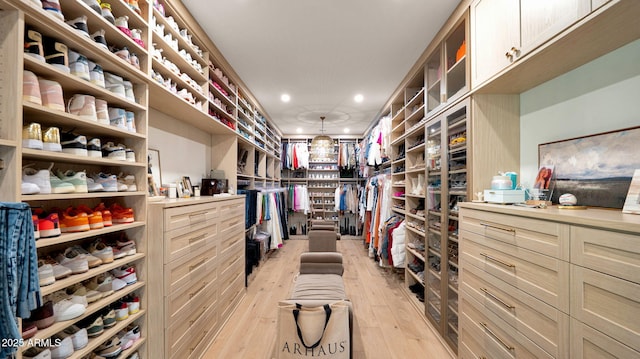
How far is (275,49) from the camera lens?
246 centimetres

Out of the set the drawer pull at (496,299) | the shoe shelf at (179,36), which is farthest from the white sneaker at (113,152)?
the drawer pull at (496,299)

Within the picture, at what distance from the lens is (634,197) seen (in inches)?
38.9

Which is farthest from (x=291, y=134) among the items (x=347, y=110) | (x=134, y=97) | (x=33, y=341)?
(x=33, y=341)

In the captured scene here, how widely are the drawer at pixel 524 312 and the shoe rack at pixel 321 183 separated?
5171mm

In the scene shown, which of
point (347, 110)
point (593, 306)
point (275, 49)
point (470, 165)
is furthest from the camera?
point (347, 110)

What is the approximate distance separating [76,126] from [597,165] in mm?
2863

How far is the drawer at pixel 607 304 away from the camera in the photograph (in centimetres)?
74

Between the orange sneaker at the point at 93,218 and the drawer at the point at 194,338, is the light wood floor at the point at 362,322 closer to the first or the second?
the drawer at the point at 194,338

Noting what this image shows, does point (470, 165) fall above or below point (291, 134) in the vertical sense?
below

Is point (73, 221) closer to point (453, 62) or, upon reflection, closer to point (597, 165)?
point (597, 165)

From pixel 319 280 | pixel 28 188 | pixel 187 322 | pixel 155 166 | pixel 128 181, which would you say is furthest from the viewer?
pixel 319 280

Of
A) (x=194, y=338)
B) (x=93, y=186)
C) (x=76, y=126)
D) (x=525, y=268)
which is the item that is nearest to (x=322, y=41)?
(x=76, y=126)

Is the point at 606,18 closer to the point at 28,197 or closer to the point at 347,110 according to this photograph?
the point at 28,197

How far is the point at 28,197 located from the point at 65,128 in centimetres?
61
